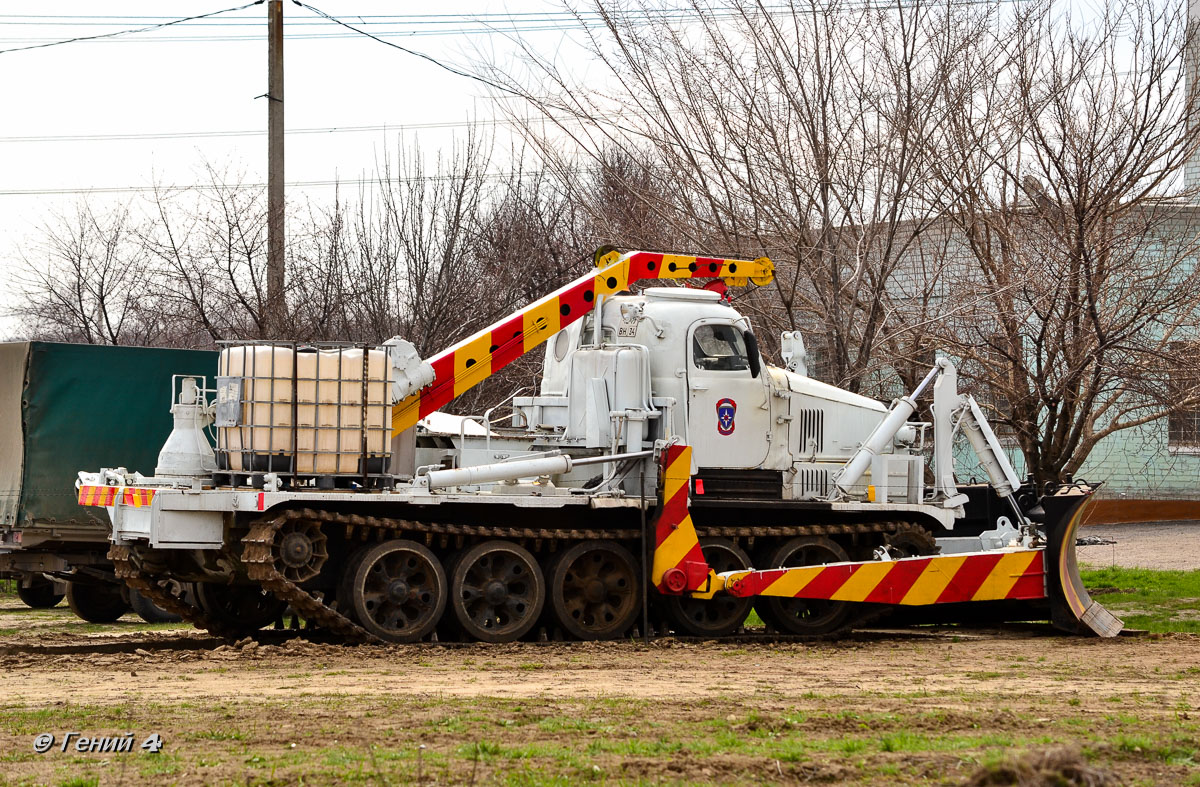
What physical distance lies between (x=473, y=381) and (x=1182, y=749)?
8.54 metres

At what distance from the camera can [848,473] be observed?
1602 cm

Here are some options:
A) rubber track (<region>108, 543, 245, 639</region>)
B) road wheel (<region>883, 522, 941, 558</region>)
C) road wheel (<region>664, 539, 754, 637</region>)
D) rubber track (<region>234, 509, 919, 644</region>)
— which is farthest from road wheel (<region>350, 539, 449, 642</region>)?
road wheel (<region>883, 522, 941, 558</region>)

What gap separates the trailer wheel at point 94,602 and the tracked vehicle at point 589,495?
4.00 metres

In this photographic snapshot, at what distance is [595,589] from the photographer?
49.1ft

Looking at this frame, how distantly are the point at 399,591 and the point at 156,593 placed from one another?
2574 mm

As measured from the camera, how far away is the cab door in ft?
51.2

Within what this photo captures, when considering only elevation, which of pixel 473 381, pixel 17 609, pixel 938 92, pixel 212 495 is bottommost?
pixel 17 609

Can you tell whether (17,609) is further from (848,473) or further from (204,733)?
(204,733)

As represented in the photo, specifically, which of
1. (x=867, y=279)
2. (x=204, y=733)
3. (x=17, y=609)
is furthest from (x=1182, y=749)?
(x=17, y=609)

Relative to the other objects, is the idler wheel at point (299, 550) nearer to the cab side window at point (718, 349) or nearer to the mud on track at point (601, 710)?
the mud on track at point (601, 710)

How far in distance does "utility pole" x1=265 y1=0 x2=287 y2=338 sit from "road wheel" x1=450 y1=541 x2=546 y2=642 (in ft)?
26.6

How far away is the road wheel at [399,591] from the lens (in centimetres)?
1361

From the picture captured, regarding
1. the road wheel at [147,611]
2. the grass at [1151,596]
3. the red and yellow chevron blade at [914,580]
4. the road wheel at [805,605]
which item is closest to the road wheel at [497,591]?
the red and yellow chevron blade at [914,580]

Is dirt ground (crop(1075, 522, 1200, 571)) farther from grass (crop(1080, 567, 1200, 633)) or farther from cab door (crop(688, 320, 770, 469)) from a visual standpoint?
cab door (crop(688, 320, 770, 469))
